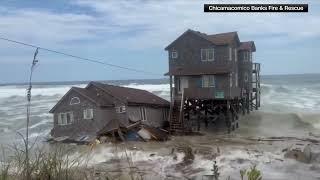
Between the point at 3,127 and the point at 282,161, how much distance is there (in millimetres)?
27755

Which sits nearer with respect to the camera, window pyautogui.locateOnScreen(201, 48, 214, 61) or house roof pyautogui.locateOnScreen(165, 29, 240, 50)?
house roof pyautogui.locateOnScreen(165, 29, 240, 50)

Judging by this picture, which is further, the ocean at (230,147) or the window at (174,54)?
the window at (174,54)

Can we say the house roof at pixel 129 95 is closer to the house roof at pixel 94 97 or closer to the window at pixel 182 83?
the house roof at pixel 94 97

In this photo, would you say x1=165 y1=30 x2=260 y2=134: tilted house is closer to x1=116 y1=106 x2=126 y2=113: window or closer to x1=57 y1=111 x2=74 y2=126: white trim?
x1=116 y1=106 x2=126 y2=113: window

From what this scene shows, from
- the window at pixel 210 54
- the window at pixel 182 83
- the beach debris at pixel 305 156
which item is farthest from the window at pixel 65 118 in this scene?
the beach debris at pixel 305 156

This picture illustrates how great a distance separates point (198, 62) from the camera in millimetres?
40125

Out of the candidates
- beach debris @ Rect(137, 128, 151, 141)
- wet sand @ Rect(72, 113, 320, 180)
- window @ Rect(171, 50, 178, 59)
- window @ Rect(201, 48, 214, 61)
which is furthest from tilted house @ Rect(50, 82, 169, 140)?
window @ Rect(201, 48, 214, 61)

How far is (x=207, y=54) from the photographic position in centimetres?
3988

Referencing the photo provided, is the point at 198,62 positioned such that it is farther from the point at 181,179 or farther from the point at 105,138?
the point at 181,179

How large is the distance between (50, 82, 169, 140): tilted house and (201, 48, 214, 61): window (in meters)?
6.18

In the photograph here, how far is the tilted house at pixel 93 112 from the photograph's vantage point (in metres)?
35.8

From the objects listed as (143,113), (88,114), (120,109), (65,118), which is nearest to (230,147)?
(120,109)

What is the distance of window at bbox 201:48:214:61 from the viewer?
131ft

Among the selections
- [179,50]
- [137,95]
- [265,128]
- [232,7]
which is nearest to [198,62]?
[179,50]
